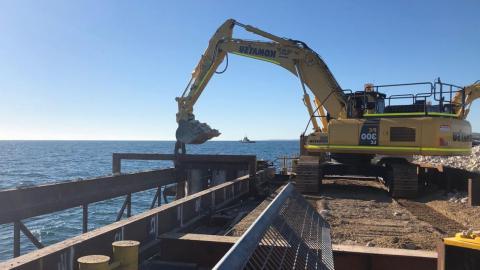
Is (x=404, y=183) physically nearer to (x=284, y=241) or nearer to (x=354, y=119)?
(x=354, y=119)

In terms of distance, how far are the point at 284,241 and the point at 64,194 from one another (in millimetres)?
8043

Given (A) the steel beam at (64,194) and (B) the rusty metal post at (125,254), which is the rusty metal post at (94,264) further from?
(A) the steel beam at (64,194)

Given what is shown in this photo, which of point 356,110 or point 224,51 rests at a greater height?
point 224,51

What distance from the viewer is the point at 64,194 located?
1094cm

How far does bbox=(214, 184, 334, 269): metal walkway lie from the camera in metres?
3.27

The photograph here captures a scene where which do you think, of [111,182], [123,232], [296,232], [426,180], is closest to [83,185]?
[111,182]

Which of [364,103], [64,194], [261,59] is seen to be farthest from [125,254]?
[261,59]

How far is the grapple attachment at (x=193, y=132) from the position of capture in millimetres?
17734

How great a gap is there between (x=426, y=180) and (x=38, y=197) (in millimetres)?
14142

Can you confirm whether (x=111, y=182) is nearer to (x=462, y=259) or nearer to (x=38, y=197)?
(x=38, y=197)

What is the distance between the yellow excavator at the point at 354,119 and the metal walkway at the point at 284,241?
9166mm

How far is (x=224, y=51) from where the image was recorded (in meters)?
18.9

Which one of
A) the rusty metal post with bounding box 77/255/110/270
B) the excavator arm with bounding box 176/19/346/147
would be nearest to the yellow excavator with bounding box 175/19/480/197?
the excavator arm with bounding box 176/19/346/147

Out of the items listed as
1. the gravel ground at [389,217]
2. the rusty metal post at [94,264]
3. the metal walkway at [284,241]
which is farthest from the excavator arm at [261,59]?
the rusty metal post at [94,264]
